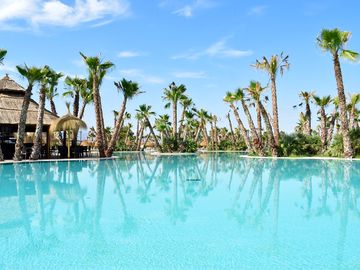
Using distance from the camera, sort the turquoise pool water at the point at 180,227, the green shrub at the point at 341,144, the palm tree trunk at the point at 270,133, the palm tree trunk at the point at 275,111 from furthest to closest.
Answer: the palm tree trunk at the point at 270,133 → the palm tree trunk at the point at 275,111 → the green shrub at the point at 341,144 → the turquoise pool water at the point at 180,227

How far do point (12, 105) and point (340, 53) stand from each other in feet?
78.1

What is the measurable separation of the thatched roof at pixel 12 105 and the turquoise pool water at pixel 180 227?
14908 mm

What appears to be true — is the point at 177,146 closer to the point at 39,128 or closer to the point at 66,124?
the point at 66,124

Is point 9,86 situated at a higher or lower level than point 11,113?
higher

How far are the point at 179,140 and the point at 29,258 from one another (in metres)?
37.3

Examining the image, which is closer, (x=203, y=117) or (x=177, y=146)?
(x=177, y=146)

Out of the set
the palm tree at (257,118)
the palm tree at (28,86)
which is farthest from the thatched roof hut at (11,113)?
the palm tree at (257,118)

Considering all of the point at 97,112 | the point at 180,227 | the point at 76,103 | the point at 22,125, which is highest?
the point at 76,103

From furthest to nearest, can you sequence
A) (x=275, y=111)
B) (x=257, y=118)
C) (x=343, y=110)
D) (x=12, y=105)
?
(x=257, y=118) → (x=275, y=111) → (x=12, y=105) → (x=343, y=110)

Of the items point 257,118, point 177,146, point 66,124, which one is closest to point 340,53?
point 257,118

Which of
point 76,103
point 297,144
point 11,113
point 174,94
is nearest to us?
point 11,113

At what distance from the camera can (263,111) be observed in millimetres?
30703

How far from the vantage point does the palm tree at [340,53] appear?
25266 mm

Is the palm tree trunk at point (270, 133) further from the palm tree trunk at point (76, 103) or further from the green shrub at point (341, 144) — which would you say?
the palm tree trunk at point (76, 103)
